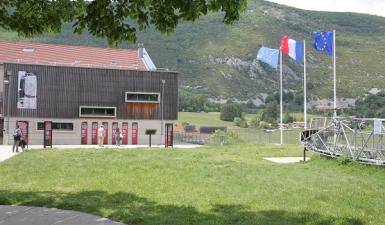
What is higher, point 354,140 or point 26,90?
point 26,90

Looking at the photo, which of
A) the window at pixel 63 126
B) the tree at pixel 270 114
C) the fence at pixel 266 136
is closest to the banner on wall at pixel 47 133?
the window at pixel 63 126

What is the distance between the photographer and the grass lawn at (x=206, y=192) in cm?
944

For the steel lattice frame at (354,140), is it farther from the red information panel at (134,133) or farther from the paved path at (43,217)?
the red information panel at (134,133)

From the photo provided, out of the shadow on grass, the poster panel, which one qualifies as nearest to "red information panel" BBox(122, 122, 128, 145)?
the poster panel

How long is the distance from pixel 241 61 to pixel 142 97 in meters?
113

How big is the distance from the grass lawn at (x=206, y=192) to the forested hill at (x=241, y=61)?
120 m

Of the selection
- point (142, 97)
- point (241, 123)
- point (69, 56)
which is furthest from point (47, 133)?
point (241, 123)

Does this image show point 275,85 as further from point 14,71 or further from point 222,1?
point 222,1

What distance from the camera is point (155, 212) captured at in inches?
386

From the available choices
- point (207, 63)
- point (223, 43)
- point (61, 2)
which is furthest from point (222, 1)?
point (223, 43)

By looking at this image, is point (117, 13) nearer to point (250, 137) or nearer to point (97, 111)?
point (97, 111)

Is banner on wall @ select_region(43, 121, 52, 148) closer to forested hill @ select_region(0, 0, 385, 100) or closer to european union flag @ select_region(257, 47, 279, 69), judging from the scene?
european union flag @ select_region(257, 47, 279, 69)

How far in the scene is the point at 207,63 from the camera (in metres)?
152

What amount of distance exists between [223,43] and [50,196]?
15602 centimetres
